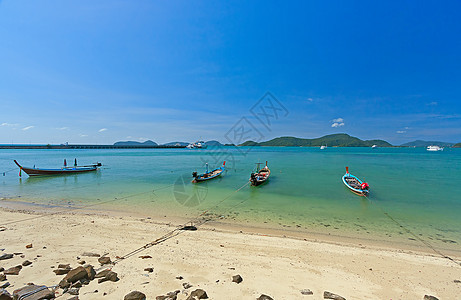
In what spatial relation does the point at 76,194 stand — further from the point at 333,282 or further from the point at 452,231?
the point at 452,231

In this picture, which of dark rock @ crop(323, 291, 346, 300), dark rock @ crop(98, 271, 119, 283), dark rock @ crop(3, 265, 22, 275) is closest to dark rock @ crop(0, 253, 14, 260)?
dark rock @ crop(3, 265, 22, 275)

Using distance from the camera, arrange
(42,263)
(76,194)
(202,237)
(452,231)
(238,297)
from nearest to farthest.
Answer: (238,297), (42,263), (202,237), (452,231), (76,194)

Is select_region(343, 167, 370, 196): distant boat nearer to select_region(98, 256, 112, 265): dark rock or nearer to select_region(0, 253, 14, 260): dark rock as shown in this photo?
select_region(98, 256, 112, 265): dark rock

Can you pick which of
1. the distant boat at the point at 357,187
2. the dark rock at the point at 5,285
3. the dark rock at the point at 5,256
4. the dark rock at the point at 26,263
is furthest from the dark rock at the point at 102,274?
the distant boat at the point at 357,187

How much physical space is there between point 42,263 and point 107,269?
71.6 inches

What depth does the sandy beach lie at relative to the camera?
438 centimetres

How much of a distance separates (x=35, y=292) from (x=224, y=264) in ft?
13.0

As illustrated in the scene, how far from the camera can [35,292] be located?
380 centimetres

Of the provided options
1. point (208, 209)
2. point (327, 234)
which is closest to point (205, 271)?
point (327, 234)

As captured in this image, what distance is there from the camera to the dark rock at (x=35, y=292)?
365cm

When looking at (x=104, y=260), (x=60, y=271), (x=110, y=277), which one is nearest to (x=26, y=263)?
(x=60, y=271)

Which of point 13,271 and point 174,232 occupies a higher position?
point 13,271

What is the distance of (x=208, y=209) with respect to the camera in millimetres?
12289

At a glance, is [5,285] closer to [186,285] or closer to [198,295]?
[186,285]
